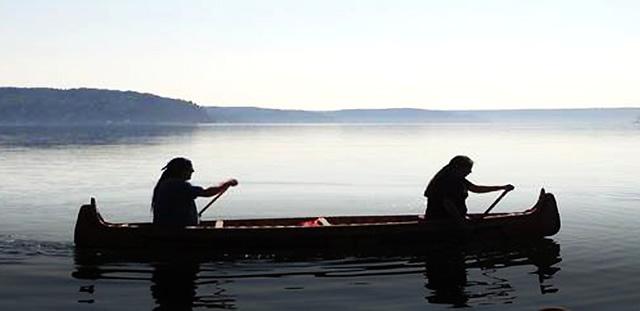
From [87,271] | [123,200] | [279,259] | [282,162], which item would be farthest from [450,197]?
[282,162]

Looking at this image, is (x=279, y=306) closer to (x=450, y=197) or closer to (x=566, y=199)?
(x=450, y=197)

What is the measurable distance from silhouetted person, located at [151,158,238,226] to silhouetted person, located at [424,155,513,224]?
465 centimetres

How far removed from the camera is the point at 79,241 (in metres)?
15.9

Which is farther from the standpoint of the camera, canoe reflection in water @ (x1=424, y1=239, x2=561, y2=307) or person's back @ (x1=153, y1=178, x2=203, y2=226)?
person's back @ (x1=153, y1=178, x2=203, y2=226)

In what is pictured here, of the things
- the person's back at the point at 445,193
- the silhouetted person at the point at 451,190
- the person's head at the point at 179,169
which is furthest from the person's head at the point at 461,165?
the person's head at the point at 179,169

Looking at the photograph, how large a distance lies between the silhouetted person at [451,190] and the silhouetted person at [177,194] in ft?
15.3

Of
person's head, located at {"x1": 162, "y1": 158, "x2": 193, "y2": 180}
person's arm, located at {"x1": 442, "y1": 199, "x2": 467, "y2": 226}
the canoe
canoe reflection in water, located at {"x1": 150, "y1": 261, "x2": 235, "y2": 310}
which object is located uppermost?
person's head, located at {"x1": 162, "y1": 158, "x2": 193, "y2": 180}

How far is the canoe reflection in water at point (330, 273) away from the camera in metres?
12.6

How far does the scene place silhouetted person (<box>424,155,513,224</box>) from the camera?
1650 centimetres

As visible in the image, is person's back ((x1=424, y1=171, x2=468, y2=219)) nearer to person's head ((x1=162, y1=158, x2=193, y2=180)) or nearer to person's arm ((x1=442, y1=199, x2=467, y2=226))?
person's arm ((x1=442, y1=199, x2=467, y2=226))

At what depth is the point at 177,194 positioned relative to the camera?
15406 mm

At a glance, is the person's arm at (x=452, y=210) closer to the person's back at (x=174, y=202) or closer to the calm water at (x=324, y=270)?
the calm water at (x=324, y=270)

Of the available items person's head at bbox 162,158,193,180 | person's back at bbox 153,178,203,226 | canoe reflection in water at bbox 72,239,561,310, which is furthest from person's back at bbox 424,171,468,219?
person's head at bbox 162,158,193,180

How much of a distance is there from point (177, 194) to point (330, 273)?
359 centimetres
